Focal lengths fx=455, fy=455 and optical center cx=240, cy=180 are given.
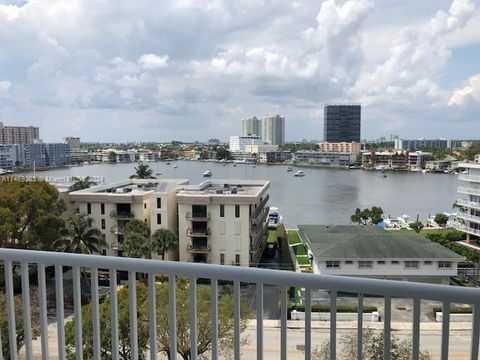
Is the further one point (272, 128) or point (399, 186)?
point (272, 128)

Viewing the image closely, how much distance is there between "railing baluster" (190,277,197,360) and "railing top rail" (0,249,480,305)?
0.04 meters

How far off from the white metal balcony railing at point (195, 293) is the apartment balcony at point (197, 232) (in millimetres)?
13864

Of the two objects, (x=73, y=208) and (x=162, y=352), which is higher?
(x=162, y=352)

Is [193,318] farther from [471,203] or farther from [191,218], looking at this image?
[471,203]

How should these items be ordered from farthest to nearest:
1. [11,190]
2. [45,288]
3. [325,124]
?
[325,124] → [11,190] → [45,288]

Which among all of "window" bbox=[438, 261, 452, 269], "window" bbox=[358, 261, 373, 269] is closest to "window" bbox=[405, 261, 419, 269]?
"window" bbox=[438, 261, 452, 269]

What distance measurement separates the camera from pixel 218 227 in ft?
50.1

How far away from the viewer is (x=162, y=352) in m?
1.50

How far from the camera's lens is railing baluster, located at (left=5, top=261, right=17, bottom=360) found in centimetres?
139

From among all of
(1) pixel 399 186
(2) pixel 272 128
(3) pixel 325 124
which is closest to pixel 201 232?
(1) pixel 399 186

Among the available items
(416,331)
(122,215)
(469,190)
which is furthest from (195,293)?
(469,190)

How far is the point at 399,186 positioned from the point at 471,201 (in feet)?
75.8

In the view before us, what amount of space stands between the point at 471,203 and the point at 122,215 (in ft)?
52.9

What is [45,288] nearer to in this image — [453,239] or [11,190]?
[11,190]
